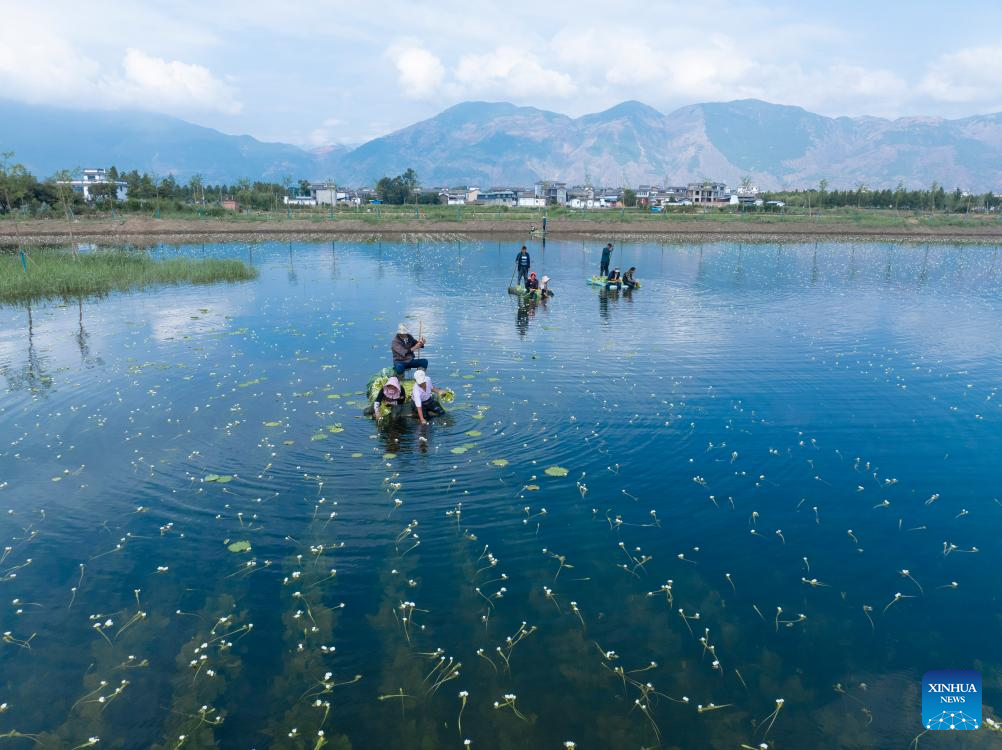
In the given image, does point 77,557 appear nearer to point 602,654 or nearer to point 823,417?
point 602,654

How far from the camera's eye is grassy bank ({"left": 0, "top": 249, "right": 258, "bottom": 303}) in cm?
3391

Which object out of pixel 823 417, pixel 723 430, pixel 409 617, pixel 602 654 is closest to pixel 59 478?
pixel 409 617

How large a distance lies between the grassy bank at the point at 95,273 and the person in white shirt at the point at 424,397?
2836cm

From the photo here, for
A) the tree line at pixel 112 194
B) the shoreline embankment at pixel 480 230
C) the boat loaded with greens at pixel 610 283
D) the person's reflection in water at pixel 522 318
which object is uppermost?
the tree line at pixel 112 194

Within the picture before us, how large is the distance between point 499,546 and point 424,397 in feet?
21.0

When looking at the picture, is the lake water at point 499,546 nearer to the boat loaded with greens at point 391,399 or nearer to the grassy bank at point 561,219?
the boat loaded with greens at point 391,399

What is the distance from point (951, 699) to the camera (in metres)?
7.93

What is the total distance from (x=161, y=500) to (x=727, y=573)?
35.9 ft

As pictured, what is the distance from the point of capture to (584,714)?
304 inches

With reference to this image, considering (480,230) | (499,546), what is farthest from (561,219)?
(499,546)

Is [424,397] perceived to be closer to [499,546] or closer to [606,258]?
[499,546]

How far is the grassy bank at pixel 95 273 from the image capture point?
1335 inches

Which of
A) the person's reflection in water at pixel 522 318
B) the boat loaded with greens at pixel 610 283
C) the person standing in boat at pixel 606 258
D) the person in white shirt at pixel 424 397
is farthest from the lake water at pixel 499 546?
the person standing in boat at pixel 606 258

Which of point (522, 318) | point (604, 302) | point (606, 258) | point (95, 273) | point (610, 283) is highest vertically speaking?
point (606, 258)
